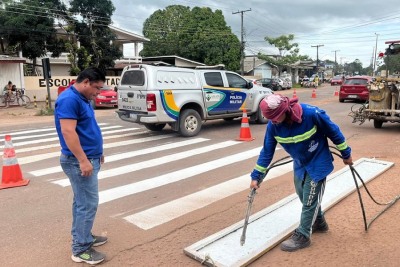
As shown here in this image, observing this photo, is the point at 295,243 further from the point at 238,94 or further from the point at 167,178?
the point at 238,94

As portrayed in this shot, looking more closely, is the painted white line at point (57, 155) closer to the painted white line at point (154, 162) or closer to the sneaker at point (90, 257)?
the painted white line at point (154, 162)

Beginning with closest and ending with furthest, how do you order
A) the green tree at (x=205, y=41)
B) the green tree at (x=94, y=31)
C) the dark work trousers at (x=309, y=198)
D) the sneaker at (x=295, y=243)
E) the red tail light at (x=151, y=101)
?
the dark work trousers at (x=309, y=198)
the sneaker at (x=295, y=243)
the red tail light at (x=151, y=101)
the green tree at (x=94, y=31)
the green tree at (x=205, y=41)

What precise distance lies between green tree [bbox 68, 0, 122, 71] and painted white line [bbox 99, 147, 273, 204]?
2151cm

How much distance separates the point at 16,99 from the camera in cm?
2111

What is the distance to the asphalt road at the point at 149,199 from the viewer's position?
143 inches

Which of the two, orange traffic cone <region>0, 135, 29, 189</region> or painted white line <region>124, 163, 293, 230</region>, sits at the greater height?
orange traffic cone <region>0, 135, 29, 189</region>

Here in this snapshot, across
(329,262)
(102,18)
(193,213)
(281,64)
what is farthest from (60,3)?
(281,64)

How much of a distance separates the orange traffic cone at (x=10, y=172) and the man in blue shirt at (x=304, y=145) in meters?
4.37

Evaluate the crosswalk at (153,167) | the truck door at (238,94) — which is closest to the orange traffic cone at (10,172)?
the crosswalk at (153,167)

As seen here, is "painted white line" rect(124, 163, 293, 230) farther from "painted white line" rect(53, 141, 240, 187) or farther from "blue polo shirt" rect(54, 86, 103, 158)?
"painted white line" rect(53, 141, 240, 187)

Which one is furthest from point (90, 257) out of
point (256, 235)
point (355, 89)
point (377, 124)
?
point (355, 89)

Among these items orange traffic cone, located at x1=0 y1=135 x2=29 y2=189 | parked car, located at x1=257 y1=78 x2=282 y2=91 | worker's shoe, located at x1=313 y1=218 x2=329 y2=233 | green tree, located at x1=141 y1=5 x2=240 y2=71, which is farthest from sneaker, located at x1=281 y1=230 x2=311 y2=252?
green tree, located at x1=141 y1=5 x2=240 y2=71

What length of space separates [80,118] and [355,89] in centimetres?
1944

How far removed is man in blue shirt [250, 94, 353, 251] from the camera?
311 centimetres
